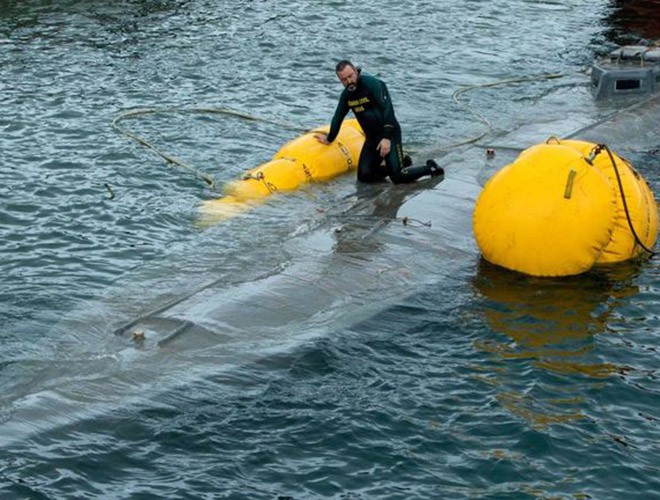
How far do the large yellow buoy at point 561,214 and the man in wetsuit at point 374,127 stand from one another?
9.83 feet

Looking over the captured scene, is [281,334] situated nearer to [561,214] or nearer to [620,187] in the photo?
[561,214]

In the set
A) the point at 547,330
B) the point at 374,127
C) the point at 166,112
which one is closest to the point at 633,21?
the point at 166,112

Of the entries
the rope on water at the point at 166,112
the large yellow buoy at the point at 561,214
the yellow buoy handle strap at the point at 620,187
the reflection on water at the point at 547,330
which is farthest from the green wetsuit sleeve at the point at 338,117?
the yellow buoy handle strap at the point at 620,187

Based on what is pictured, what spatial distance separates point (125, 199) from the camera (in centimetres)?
1811

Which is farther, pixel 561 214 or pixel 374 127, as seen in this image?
pixel 374 127

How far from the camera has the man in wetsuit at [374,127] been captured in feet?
57.3

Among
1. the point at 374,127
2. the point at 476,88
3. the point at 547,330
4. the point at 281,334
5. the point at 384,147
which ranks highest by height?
the point at 374,127

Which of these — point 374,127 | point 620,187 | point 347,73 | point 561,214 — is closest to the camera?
point 561,214

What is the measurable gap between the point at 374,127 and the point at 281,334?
5745mm

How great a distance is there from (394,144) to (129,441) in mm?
8263

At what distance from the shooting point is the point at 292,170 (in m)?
18.1

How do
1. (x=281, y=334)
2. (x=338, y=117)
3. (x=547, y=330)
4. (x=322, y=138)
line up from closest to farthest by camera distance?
(x=281, y=334), (x=547, y=330), (x=338, y=117), (x=322, y=138)

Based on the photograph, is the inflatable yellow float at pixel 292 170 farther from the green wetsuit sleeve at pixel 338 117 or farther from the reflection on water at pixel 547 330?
the reflection on water at pixel 547 330

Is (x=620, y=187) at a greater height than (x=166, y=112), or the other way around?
(x=620, y=187)
